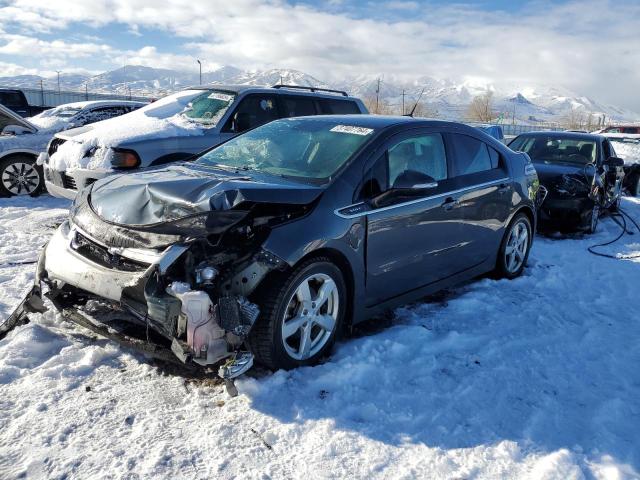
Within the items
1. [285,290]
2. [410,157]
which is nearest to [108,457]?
[285,290]

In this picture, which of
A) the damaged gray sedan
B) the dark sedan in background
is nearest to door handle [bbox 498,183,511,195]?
the damaged gray sedan

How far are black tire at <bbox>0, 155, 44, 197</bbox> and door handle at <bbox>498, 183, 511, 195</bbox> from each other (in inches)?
292

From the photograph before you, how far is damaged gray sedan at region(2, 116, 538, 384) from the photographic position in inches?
123

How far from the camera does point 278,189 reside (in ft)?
11.3

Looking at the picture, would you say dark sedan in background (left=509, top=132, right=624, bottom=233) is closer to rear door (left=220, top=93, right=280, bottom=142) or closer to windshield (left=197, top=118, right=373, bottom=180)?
rear door (left=220, top=93, right=280, bottom=142)

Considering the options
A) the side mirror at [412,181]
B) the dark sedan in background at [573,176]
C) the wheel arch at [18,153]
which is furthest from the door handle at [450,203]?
the wheel arch at [18,153]

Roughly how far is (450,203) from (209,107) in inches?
172

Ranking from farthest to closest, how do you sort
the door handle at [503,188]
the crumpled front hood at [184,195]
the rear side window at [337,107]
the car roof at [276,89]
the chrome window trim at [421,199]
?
1. the rear side window at [337,107]
2. the car roof at [276,89]
3. the door handle at [503,188]
4. the chrome window trim at [421,199]
5. the crumpled front hood at [184,195]

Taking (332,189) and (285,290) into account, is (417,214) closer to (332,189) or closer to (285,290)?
(332,189)

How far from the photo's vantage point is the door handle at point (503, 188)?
5.39 meters

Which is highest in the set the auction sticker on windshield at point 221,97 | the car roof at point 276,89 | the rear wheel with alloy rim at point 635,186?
the car roof at point 276,89

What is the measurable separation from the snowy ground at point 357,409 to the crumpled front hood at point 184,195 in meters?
0.93

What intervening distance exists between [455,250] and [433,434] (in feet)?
7.03

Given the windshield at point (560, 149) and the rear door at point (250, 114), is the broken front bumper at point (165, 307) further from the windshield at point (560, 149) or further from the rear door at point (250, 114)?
the windshield at point (560, 149)
